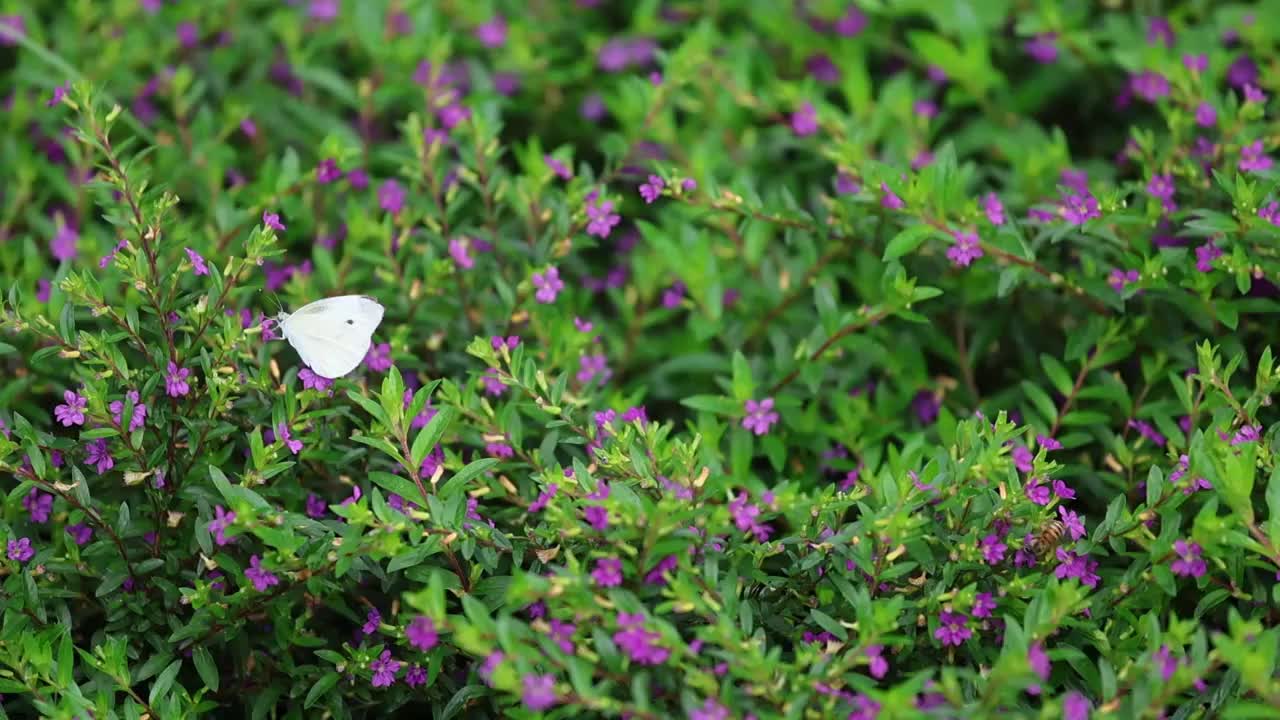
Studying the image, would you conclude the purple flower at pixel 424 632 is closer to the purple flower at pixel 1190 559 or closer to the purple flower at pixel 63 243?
the purple flower at pixel 1190 559

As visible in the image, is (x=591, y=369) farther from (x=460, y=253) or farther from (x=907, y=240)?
(x=907, y=240)

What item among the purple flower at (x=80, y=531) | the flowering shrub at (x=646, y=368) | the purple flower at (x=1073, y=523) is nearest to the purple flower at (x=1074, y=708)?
the flowering shrub at (x=646, y=368)

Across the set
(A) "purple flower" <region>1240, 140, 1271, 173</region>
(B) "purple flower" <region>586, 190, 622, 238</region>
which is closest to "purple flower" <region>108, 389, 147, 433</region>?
(B) "purple flower" <region>586, 190, 622, 238</region>

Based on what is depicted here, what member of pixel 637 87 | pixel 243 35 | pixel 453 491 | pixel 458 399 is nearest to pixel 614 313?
pixel 637 87

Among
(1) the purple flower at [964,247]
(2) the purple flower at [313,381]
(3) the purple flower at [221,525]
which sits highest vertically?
(1) the purple flower at [964,247]

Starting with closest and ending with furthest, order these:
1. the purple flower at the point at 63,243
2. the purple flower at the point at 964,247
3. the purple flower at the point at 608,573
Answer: the purple flower at the point at 608,573, the purple flower at the point at 964,247, the purple flower at the point at 63,243

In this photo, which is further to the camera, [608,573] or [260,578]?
[260,578]

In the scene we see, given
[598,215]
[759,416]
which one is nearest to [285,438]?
[598,215]

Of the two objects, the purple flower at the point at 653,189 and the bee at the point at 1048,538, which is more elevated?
the purple flower at the point at 653,189
